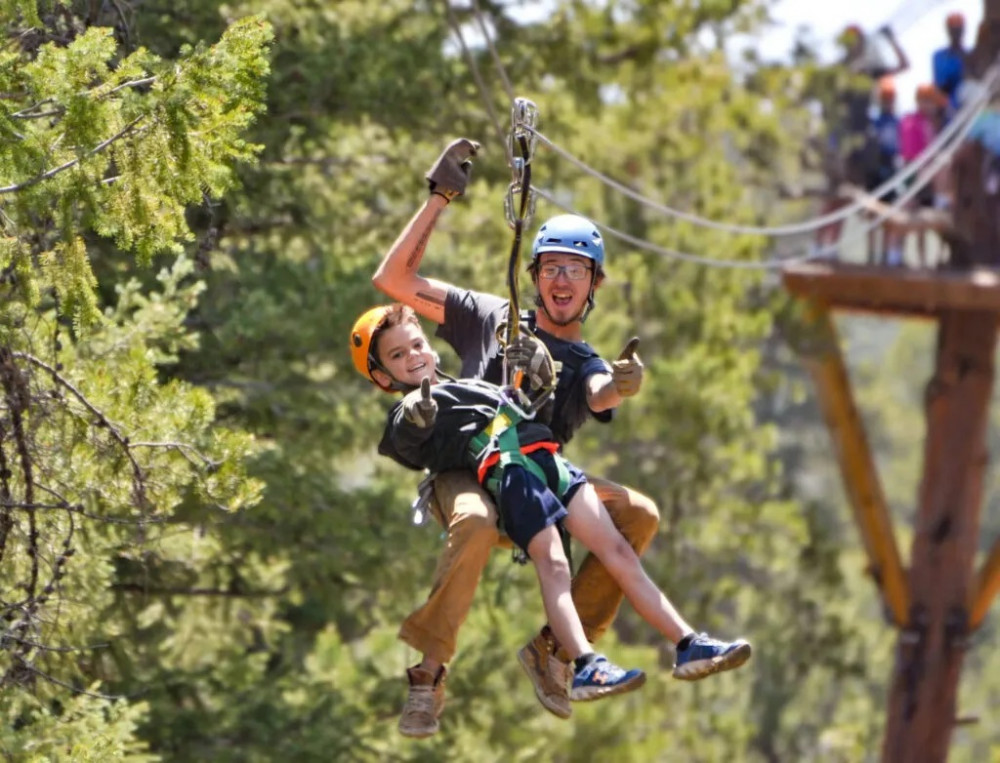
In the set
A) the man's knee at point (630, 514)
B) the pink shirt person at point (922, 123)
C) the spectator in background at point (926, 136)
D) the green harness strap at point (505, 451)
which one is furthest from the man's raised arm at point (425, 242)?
the pink shirt person at point (922, 123)

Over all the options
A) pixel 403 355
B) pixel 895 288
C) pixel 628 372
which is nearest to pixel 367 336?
pixel 403 355

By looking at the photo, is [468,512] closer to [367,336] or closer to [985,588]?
[367,336]

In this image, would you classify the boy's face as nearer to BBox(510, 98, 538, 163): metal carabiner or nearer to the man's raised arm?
the man's raised arm

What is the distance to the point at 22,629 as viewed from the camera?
7160mm

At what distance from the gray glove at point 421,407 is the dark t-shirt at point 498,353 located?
499mm

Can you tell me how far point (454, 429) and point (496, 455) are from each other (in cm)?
19

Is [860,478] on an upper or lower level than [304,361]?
upper

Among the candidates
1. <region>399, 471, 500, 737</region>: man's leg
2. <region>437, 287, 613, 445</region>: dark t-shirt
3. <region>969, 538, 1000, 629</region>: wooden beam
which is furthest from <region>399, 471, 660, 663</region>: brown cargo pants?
<region>969, 538, 1000, 629</region>: wooden beam

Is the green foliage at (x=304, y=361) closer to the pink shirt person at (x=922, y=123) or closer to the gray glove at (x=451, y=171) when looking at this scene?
the gray glove at (x=451, y=171)

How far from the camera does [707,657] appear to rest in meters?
6.62

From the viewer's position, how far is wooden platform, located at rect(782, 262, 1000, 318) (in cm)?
1518

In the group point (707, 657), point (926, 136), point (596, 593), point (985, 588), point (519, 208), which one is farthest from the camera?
A: point (985, 588)

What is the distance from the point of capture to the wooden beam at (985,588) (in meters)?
16.5

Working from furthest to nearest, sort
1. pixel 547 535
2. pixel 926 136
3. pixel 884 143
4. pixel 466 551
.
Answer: pixel 884 143 < pixel 926 136 < pixel 466 551 < pixel 547 535
